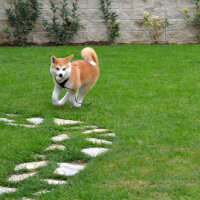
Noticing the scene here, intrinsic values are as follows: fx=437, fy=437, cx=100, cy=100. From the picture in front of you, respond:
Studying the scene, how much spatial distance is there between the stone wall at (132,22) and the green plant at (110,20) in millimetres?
142

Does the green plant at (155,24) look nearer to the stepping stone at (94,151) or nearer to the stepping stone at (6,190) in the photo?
the stepping stone at (94,151)

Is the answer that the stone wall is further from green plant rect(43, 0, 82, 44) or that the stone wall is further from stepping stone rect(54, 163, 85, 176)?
stepping stone rect(54, 163, 85, 176)

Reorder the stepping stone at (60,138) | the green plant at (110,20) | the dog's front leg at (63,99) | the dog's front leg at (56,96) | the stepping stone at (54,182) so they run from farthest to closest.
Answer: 1. the green plant at (110,20)
2. the dog's front leg at (63,99)
3. the dog's front leg at (56,96)
4. the stepping stone at (60,138)
5. the stepping stone at (54,182)

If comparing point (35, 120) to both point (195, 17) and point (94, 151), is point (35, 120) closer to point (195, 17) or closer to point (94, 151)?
point (94, 151)

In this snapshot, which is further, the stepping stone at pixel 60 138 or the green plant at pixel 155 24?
the green plant at pixel 155 24

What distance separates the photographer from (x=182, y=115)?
6023 mm

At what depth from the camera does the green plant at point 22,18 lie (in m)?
11.9

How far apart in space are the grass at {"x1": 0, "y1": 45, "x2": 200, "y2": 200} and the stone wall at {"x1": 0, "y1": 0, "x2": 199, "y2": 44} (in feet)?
5.92

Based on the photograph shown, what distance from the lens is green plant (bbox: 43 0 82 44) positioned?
12.0 metres

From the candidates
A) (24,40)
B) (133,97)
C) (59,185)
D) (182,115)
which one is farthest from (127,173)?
(24,40)

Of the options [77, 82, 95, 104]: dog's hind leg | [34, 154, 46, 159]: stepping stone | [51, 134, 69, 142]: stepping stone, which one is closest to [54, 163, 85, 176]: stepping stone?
[34, 154, 46, 159]: stepping stone

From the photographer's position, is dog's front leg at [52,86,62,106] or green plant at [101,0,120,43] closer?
dog's front leg at [52,86,62,106]

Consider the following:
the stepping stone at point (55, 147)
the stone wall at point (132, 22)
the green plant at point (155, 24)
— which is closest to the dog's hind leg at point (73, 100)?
the stepping stone at point (55, 147)

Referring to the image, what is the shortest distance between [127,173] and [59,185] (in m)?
0.65
